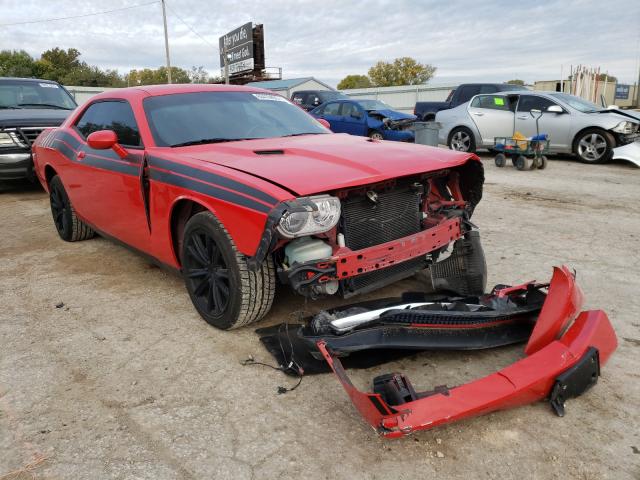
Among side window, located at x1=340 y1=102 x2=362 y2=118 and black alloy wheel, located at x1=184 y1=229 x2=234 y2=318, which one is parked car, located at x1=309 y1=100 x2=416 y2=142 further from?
black alloy wheel, located at x1=184 y1=229 x2=234 y2=318

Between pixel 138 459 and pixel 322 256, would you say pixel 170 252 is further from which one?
pixel 138 459

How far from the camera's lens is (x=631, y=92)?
36.4 metres

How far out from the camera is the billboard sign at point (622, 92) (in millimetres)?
35250

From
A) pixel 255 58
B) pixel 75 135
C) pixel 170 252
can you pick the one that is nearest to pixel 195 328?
pixel 170 252

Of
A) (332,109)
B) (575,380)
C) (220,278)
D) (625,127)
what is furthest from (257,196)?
(332,109)

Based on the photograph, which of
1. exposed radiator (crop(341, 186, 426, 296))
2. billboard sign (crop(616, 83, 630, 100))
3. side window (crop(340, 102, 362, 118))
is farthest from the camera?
billboard sign (crop(616, 83, 630, 100))

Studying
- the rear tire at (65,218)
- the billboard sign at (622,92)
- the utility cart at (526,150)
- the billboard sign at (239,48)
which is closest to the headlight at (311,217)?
the rear tire at (65,218)

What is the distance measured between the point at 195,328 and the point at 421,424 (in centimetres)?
171

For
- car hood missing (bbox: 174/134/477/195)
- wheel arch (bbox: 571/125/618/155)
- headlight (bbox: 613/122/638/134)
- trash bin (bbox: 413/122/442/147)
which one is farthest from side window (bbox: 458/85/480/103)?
car hood missing (bbox: 174/134/477/195)

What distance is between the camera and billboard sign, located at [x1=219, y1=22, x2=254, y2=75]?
3900 cm

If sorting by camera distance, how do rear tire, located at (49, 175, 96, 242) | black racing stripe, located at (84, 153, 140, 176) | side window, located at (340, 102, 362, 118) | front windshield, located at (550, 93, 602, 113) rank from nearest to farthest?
1. black racing stripe, located at (84, 153, 140, 176)
2. rear tire, located at (49, 175, 96, 242)
3. front windshield, located at (550, 93, 602, 113)
4. side window, located at (340, 102, 362, 118)

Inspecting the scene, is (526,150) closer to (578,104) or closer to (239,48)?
(578,104)

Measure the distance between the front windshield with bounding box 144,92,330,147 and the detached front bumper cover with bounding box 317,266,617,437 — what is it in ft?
6.12

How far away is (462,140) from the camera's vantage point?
11.6m
